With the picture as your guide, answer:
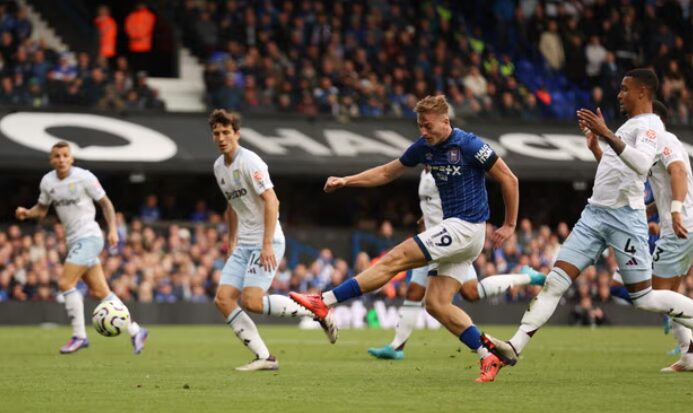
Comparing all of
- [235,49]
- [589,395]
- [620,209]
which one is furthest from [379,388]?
[235,49]

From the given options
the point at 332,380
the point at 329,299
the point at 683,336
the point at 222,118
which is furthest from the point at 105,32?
the point at 329,299

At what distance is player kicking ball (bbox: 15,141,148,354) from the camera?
A: 1661 cm

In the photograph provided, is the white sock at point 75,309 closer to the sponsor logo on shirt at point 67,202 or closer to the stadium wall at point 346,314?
the sponsor logo on shirt at point 67,202

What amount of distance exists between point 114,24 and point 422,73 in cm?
710

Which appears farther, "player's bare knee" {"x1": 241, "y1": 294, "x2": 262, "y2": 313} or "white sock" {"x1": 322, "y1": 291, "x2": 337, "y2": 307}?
"player's bare knee" {"x1": 241, "y1": 294, "x2": 262, "y2": 313}

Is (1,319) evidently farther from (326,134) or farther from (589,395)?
(589,395)

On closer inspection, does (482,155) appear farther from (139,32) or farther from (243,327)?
(139,32)

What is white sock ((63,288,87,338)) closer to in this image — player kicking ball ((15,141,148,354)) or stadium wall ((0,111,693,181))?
player kicking ball ((15,141,148,354))

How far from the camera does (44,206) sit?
664 inches

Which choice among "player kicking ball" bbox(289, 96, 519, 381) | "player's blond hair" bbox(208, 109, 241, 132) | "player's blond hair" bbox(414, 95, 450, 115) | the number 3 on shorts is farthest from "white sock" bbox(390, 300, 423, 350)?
"player's blond hair" bbox(414, 95, 450, 115)

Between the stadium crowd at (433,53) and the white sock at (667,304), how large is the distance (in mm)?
18449

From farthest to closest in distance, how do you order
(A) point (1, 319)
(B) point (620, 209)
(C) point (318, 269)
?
(C) point (318, 269) < (A) point (1, 319) < (B) point (620, 209)

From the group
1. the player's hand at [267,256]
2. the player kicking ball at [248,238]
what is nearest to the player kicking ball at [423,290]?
the player kicking ball at [248,238]

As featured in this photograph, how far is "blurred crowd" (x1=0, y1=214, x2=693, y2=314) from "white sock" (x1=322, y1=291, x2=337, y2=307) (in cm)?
1491
